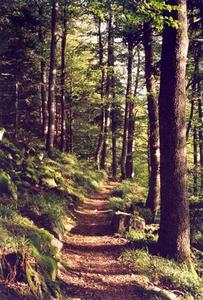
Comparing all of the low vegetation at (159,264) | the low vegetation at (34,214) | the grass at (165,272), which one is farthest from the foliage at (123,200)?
the grass at (165,272)

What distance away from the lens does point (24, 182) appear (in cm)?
1170

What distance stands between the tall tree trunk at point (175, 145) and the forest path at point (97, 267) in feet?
4.55

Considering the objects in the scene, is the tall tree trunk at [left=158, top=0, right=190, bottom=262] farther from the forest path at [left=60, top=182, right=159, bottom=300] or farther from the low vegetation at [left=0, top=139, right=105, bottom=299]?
the low vegetation at [left=0, top=139, right=105, bottom=299]

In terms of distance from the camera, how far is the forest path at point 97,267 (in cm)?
663

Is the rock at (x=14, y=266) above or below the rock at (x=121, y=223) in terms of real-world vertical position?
above

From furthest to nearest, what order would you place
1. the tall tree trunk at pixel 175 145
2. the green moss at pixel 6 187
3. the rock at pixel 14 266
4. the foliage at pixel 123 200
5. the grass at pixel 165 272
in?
the foliage at pixel 123 200 < the green moss at pixel 6 187 < the tall tree trunk at pixel 175 145 < the grass at pixel 165 272 < the rock at pixel 14 266

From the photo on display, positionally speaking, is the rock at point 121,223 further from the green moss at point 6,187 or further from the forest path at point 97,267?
the green moss at point 6,187

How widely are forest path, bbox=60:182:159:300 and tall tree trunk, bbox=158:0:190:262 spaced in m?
1.39

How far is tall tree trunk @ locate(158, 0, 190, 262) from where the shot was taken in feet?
26.5

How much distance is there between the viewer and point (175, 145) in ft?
26.7

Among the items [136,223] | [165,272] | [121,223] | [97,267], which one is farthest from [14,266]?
[136,223]

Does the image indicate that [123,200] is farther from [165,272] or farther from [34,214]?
[165,272]

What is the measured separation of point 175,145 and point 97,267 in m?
3.17

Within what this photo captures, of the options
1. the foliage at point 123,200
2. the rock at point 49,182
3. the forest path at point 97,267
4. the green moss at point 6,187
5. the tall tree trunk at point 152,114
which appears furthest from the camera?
the foliage at point 123,200
